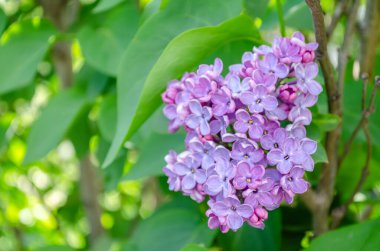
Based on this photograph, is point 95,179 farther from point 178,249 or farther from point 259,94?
point 259,94

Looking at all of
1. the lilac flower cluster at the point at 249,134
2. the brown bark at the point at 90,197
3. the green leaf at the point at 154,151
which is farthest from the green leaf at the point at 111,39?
the brown bark at the point at 90,197

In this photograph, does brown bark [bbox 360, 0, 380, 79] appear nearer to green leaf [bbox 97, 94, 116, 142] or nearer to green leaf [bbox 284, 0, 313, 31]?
green leaf [bbox 284, 0, 313, 31]

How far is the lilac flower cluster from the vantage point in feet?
2.02

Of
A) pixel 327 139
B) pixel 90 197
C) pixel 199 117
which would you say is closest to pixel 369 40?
pixel 327 139

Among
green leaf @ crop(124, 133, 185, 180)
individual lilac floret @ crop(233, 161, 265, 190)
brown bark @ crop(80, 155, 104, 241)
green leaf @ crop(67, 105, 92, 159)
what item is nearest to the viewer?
individual lilac floret @ crop(233, 161, 265, 190)

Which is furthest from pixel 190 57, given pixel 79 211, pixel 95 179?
pixel 79 211

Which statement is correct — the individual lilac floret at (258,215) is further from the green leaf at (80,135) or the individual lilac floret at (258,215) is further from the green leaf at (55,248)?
the green leaf at (80,135)

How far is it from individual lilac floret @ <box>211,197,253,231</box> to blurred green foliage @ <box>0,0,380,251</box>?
10 centimetres

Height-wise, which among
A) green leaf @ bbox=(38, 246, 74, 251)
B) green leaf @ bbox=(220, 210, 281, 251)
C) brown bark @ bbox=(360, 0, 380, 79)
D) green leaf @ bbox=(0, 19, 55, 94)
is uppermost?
green leaf @ bbox=(0, 19, 55, 94)

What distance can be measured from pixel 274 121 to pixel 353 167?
1.47 feet

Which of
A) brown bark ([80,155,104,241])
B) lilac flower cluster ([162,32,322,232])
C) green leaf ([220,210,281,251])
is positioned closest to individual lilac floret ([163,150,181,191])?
lilac flower cluster ([162,32,322,232])

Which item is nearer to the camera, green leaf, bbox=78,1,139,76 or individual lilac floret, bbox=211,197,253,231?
individual lilac floret, bbox=211,197,253,231

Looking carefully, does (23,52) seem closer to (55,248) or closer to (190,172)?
(55,248)

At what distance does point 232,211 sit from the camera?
62 cm
